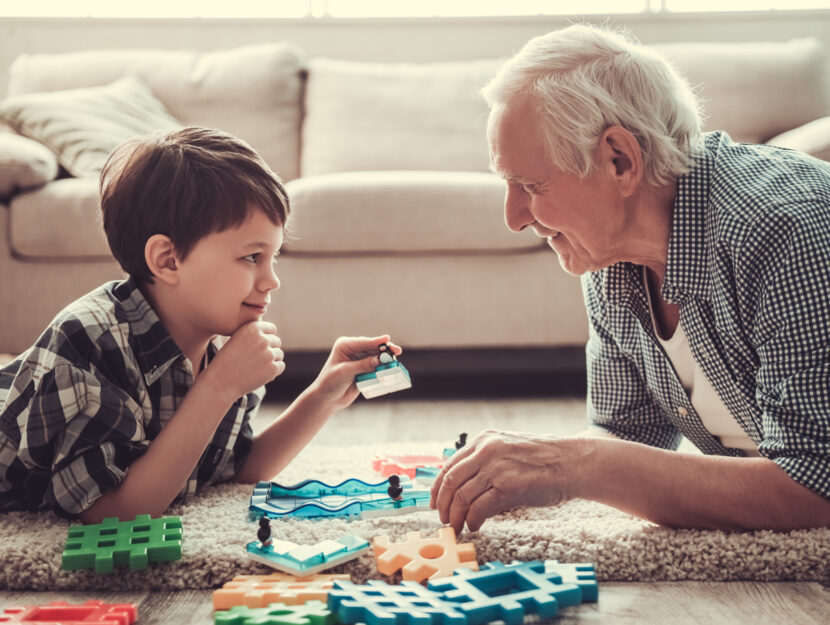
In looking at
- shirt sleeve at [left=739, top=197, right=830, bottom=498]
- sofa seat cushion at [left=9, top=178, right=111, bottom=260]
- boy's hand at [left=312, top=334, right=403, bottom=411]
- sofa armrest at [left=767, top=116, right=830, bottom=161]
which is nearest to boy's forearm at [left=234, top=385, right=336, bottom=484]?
boy's hand at [left=312, top=334, right=403, bottom=411]

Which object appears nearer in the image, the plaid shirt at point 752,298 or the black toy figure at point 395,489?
the plaid shirt at point 752,298

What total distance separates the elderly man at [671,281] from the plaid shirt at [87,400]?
0.44 metres

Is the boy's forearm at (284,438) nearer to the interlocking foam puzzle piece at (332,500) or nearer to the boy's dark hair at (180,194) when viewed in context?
the interlocking foam puzzle piece at (332,500)

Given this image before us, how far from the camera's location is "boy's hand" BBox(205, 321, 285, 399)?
127 cm

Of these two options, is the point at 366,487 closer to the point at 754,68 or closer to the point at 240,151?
the point at 240,151

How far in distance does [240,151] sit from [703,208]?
0.69 m

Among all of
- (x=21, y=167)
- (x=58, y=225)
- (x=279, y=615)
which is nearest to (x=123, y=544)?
(x=279, y=615)

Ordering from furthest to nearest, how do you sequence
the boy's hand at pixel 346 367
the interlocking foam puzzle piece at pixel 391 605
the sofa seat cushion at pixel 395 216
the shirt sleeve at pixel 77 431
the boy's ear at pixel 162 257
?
the sofa seat cushion at pixel 395 216 → the boy's hand at pixel 346 367 → the boy's ear at pixel 162 257 → the shirt sleeve at pixel 77 431 → the interlocking foam puzzle piece at pixel 391 605

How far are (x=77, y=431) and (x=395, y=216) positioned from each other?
4.54 feet

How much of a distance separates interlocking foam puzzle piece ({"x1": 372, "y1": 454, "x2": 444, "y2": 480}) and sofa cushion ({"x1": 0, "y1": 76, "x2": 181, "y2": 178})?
Answer: 146cm

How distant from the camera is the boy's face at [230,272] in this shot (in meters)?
1.30

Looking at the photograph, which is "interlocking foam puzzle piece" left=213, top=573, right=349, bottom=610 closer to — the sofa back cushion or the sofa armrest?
the sofa armrest

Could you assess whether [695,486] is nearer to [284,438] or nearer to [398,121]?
[284,438]

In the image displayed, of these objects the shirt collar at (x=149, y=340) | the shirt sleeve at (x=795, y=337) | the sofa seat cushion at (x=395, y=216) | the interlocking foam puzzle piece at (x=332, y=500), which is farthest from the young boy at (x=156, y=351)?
the sofa seat cushion at (x=395, y=216)
